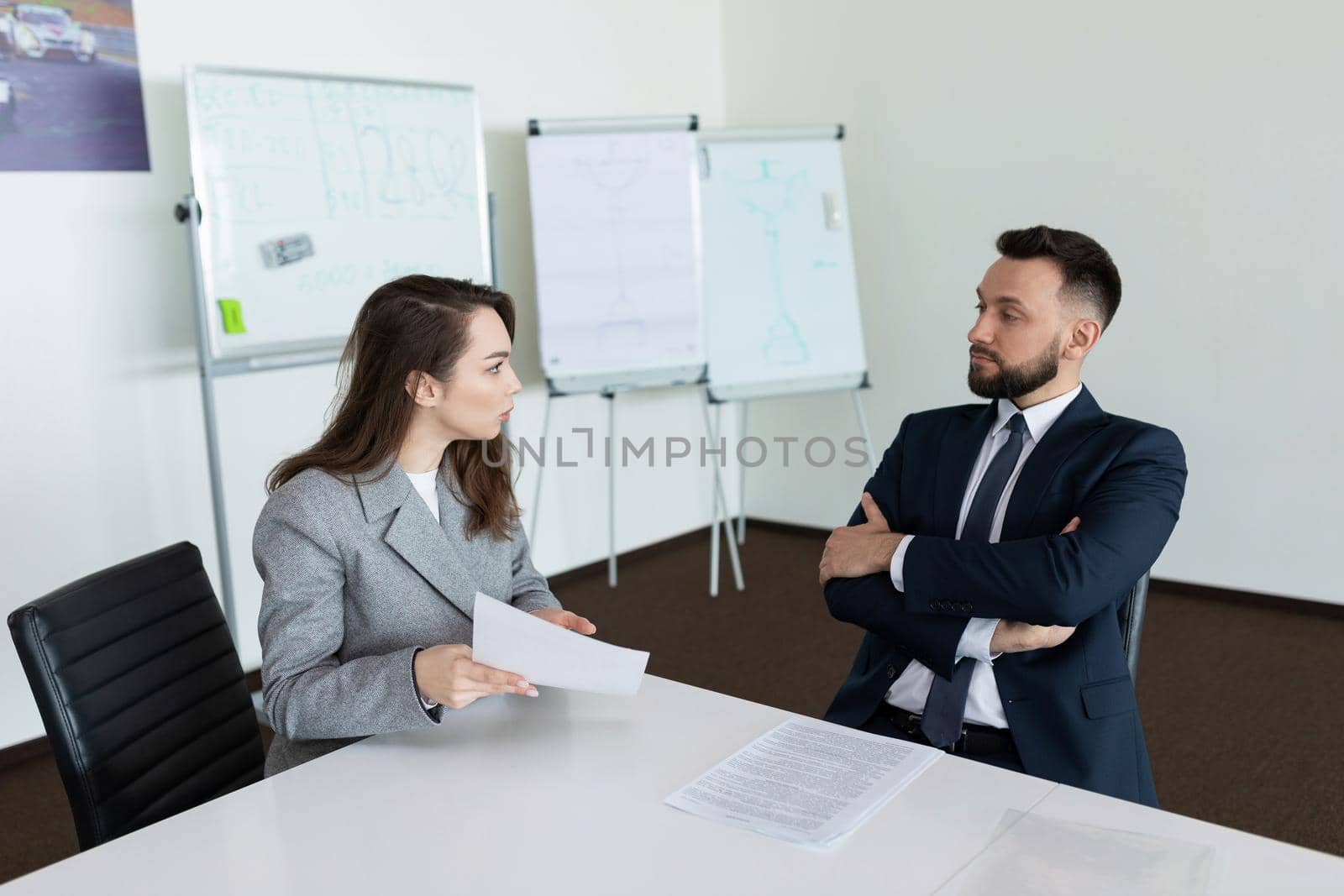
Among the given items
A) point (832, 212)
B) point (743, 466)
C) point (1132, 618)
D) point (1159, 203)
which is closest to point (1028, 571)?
point (1132, 618)

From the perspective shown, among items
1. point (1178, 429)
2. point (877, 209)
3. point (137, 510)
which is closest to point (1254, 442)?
point (1178, 429)

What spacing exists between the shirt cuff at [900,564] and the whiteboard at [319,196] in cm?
237

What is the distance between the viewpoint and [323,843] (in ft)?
4.19

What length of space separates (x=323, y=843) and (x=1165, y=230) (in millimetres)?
4171

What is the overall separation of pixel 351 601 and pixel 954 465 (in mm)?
1073

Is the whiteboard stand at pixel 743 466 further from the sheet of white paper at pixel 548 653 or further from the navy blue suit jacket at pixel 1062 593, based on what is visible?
the sheet of white paper at pixel 548 653

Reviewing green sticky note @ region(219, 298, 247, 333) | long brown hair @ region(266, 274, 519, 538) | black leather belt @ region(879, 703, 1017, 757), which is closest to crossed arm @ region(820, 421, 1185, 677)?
black leather belt @ region(879, 703, 1017, 757)

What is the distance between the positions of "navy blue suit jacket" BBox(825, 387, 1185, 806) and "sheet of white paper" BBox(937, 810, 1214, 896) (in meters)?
0.54

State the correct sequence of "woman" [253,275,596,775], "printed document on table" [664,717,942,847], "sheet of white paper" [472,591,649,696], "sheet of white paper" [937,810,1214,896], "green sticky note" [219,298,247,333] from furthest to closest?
1. "green sticky note" [219,298,247,333]
2. "woman" [253,275,596,775]
3. "sheet of white paper" [472,591,649,696]
4. "printed document on table" [664,717,942,847]
5. "sheet of white paper" [937,810,1214,896]

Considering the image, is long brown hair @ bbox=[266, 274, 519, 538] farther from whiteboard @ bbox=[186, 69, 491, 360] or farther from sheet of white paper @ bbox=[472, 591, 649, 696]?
whiteboard @ bbox=[186, 69, 491, 360]

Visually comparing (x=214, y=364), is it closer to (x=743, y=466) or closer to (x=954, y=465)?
(x=954, y=465)

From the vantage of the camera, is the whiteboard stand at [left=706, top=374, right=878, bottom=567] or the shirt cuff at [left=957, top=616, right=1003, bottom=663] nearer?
the shirt cuff at [left=957, top=616, right=1003, bottom=663]

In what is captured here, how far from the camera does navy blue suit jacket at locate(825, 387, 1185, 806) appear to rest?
1.76m

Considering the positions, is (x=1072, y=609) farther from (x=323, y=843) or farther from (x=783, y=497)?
(x=783, y=497)
